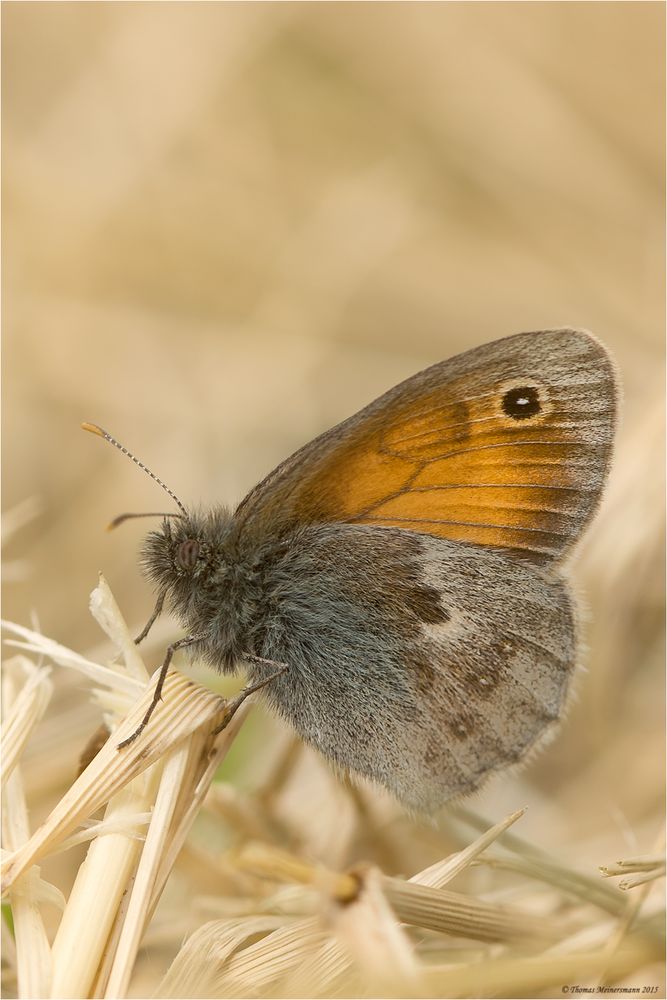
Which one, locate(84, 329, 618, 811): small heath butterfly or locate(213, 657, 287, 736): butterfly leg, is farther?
locate(84, 329, 618, 811): small heath butterfly

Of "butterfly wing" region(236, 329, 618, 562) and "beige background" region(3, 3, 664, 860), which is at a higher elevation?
"beige background" region(3, 3, 664, 860)

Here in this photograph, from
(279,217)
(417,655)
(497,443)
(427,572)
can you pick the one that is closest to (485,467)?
(497,443)

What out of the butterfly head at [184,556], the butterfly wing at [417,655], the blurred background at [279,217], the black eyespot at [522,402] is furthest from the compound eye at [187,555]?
the blurred background at [279,217]

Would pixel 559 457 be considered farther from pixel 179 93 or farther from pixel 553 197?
pixel 179 93

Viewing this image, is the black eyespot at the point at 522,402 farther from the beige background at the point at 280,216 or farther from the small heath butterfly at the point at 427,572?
the beige background at the point at 280,216

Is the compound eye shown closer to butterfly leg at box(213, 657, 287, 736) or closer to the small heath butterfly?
the small heath butterfly

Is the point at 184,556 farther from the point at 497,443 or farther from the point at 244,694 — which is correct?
the point at 497,443

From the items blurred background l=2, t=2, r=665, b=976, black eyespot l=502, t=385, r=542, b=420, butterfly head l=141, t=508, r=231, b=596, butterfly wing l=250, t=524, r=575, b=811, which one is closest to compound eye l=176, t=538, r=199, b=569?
butterfly head l=141, t=508, r=231, b=596
